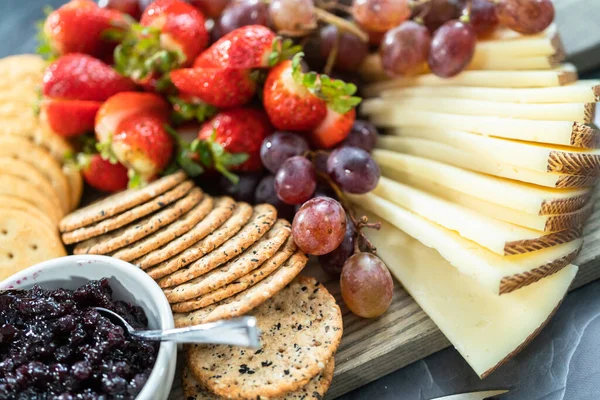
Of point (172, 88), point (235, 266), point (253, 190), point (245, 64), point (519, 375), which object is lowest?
point (519, 375)

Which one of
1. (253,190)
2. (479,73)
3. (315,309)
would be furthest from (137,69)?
(479,73)

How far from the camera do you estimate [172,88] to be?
187 centimetres

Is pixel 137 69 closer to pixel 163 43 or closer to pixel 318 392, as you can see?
pixel 163 43

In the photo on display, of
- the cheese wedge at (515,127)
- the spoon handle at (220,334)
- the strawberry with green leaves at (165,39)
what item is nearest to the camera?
the spoon handle at (220,334)

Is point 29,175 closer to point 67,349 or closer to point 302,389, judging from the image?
point 67,349

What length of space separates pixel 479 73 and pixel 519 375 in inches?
37.9

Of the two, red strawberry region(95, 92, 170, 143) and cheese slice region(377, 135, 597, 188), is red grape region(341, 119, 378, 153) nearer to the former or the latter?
cheese slice region(377, 135, 597, 188)

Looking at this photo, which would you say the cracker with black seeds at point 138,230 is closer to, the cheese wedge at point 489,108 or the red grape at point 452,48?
the cheese wedge at point 489,108

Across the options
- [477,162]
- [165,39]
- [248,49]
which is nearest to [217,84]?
[248,49]

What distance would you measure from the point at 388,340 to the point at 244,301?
0.43 meters

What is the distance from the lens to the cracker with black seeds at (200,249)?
1364 millimetres

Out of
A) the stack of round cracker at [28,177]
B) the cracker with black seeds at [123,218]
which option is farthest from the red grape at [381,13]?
the stack of round cracker at [28,177]

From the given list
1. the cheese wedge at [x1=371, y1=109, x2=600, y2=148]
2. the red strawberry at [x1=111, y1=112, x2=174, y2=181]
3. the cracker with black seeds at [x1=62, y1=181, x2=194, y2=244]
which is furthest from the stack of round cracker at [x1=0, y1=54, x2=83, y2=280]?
the cheese wedge at [x1=371, y1=109, x2=600, y2=148]

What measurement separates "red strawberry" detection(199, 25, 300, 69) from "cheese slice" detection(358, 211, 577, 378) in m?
0.76
